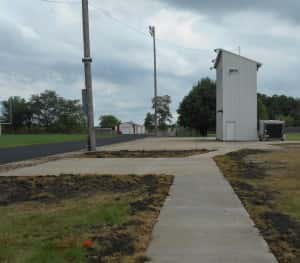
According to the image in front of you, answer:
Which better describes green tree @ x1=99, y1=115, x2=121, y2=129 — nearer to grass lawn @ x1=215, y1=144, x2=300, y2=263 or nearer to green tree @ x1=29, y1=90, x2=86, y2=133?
green tree @ x1=29, y1=90, x2=86, y2=133

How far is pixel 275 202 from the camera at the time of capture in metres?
8.38

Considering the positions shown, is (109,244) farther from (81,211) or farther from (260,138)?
(260,138)

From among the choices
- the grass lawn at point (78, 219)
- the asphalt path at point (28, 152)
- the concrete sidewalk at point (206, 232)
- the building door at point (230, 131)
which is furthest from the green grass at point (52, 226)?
the building door at point (230, 131)

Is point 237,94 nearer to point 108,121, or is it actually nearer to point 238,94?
point 238,94

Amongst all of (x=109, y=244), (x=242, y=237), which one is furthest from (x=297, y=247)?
(x=109, y=244)

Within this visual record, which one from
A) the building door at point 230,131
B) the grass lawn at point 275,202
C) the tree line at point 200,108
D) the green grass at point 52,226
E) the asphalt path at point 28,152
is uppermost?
the tree line at point 200,108

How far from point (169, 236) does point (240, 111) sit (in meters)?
40.4

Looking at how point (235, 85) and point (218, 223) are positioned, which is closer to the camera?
point (218, 223)

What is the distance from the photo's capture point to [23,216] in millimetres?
7215

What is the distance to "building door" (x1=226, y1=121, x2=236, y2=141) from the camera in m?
45.0

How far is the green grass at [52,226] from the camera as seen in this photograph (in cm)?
492

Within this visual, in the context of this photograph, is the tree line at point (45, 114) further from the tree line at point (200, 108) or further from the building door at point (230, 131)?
the building door at point (230, 131)

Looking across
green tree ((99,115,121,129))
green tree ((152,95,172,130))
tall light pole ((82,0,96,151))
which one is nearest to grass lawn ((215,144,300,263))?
tall light pole ((82,0,96,151))

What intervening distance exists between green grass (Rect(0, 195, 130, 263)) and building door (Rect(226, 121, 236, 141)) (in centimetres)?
3713
